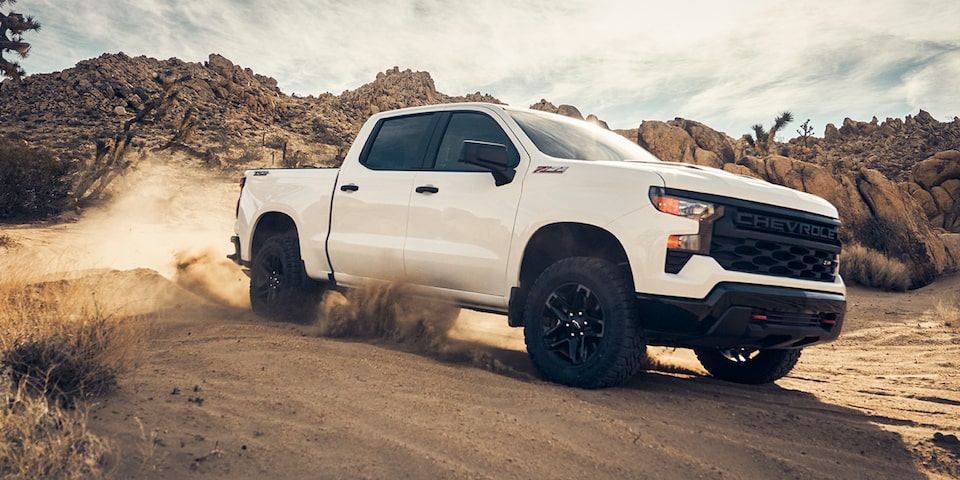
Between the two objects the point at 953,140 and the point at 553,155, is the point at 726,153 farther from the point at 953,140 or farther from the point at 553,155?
the point at 553,155

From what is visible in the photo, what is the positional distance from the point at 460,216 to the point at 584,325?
4.49ft

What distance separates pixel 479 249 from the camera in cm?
529

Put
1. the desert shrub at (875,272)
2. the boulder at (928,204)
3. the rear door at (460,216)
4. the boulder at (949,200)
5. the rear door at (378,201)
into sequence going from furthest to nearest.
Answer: the boulder at (928,204) < the boulder at (949,200) < the desert shrub at (875,272) < the rear door at (378,201) < the rear door at (460,216)

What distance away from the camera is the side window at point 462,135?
560 cm

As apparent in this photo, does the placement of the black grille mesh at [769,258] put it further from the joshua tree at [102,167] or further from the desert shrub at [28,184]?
the joshua tree at [102,167]

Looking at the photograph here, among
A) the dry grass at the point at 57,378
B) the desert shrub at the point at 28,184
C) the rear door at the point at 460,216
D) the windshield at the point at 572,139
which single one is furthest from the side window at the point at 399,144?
the desert shrub at the point at 28,184

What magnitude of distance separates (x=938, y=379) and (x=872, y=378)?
0.48m

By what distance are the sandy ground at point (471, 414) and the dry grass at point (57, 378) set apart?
0.45 feet

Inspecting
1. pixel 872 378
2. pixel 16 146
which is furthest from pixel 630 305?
pixel 16 146

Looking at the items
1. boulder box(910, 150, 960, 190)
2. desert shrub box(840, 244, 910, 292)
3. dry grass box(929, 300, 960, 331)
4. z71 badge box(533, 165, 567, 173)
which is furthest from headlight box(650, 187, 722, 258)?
boulder box(910, 150, 960, 190)

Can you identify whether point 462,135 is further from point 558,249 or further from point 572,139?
point 558,249

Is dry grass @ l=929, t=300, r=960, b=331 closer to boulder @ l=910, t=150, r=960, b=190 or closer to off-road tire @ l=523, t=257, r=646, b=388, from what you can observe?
off-road tire @ l=523, t=257, r=646, b=388

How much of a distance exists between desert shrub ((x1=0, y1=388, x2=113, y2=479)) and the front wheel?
14.0 feet

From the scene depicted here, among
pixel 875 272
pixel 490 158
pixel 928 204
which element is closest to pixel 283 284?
pixel 490 158
